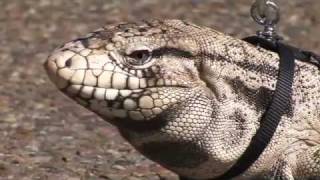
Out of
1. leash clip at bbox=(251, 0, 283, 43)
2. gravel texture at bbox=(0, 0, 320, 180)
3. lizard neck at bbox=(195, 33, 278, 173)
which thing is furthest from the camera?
gravel texture at bbox=(0, 0, 320, 180)

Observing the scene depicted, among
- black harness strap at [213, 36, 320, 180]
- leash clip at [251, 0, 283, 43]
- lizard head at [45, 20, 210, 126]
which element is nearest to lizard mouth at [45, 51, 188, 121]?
lizard head at [45, 20, 210, 126]

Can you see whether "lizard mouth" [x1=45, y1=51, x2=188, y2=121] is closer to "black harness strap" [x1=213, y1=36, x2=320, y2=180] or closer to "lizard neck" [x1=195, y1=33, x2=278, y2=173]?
"lizard neck" [x1=195, y1=33, x2=278, y2=173]

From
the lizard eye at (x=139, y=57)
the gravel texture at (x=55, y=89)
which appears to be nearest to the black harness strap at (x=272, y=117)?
the lizard eye at (x=139, y=57)

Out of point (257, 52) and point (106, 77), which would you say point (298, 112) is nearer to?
point (257, 52)

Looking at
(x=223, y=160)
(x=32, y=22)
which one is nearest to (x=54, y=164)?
(x=223, y=160)

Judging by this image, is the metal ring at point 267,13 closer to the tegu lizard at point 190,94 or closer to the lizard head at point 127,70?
the tegu lizard at point 190,94

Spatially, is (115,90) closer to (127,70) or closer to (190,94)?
(127,70)
